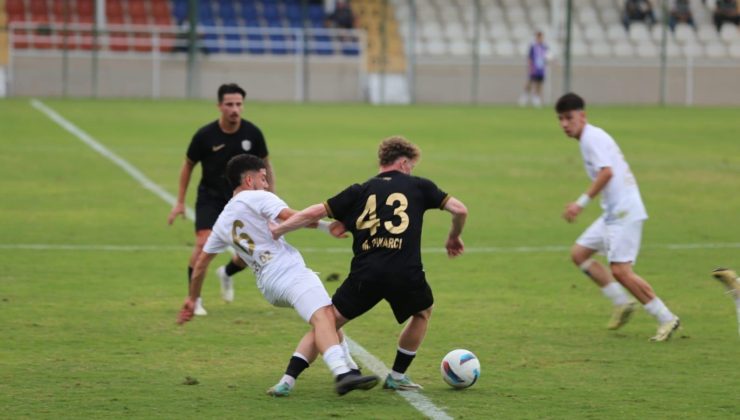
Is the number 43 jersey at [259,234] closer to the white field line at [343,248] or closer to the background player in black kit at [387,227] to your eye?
the background player in black kit at [387,227]

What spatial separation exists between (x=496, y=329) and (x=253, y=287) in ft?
10.5

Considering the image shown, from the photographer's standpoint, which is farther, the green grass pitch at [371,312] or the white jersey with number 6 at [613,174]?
the white jersey with number 6 at [613,174]

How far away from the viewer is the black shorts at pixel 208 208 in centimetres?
1186

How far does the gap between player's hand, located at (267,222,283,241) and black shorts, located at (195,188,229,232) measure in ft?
10.6

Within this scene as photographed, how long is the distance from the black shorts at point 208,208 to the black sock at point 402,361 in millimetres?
3520

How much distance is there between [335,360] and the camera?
827 centimetres

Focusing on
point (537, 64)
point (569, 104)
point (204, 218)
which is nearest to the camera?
point (569, 104)

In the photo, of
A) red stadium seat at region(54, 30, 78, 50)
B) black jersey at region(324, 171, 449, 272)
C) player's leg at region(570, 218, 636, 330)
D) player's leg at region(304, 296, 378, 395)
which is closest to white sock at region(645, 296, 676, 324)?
player's leg at region(570, 218, 636, 330)

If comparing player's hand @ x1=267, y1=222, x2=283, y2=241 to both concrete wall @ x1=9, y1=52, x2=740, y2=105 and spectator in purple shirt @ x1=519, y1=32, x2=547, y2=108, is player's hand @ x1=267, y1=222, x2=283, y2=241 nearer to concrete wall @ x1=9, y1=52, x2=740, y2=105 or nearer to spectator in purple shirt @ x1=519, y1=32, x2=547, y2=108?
spectator in purple shirt @ x1=519, y1=32, x2=547, y2=108

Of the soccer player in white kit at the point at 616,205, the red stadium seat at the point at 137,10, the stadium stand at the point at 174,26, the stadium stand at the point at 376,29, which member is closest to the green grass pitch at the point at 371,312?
the soccer player in white kit at the point at 616,205

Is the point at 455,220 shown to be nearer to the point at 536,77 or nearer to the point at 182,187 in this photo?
the point at 182,187

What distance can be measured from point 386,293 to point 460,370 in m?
0.79

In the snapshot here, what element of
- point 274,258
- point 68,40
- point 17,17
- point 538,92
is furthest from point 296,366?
point 17,17

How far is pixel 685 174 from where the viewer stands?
24500 mm
